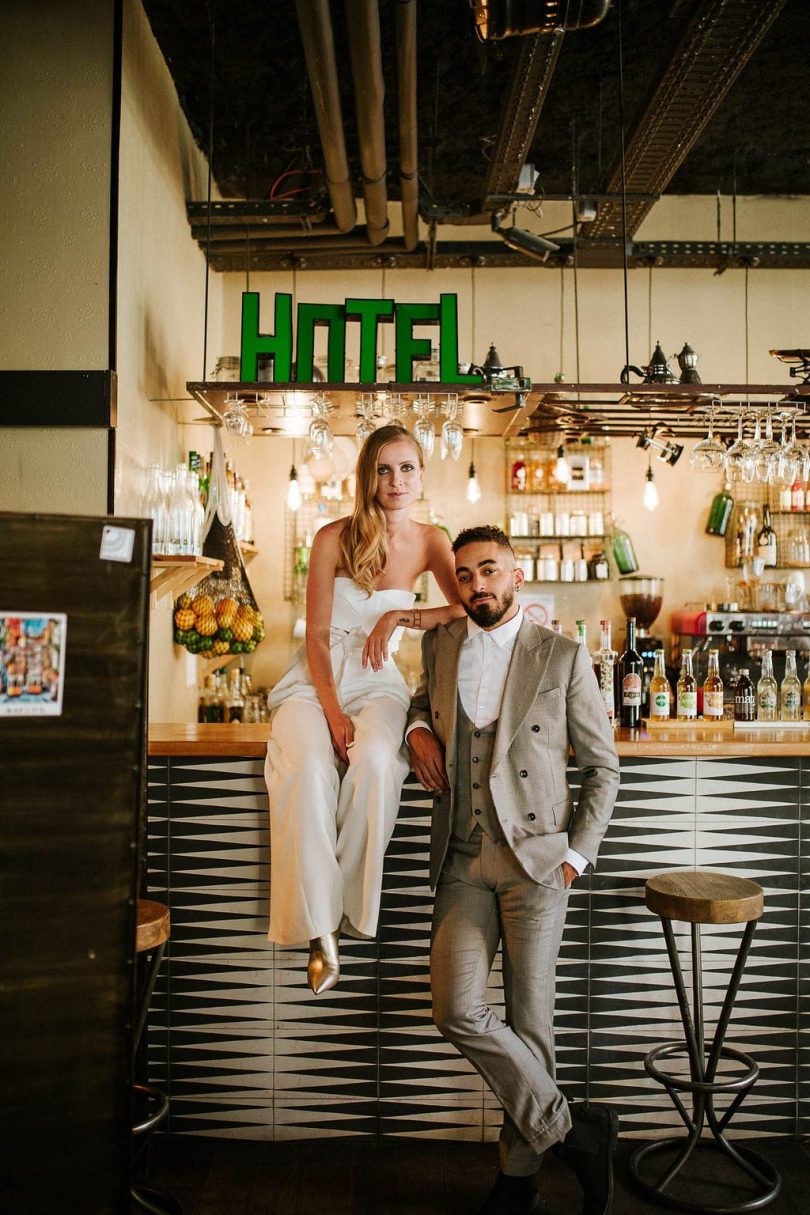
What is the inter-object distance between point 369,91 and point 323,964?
11.0 ft

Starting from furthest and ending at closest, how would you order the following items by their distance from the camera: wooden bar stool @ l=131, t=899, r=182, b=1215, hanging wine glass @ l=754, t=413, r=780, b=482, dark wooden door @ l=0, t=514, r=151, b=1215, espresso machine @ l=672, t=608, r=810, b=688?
1. espresso machine @ l=672, t=608, r=810, b=688
2. hanging wine glass @ l=754, t=413, r=780, b=482
3. wooden bar stool @ l=131, t=899, r=182, b=1215
4. dark wooden door @ l=0, t=514, r=151, b=1215

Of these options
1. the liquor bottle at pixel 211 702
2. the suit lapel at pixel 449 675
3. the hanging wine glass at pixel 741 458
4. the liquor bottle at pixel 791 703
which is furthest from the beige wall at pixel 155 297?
the liquor bottle at pixel 791 703

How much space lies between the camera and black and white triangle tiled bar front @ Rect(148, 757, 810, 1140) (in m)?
3.32

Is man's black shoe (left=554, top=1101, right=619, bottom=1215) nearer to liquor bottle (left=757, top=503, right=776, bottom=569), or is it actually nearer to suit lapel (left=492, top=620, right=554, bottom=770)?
suit lapel (left=492, top=620, right=554, bottom=770)

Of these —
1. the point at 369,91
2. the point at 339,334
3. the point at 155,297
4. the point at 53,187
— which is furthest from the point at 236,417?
the point at 369,91

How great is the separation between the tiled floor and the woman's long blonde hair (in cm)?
189

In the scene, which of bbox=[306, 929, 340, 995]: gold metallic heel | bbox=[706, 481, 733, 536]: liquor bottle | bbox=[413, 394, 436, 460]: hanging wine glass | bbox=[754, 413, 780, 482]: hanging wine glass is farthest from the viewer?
bbox=[706, 481, 733, 536]: liquor bottle

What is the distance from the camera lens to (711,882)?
10.1ft

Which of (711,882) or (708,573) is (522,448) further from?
(711,882)

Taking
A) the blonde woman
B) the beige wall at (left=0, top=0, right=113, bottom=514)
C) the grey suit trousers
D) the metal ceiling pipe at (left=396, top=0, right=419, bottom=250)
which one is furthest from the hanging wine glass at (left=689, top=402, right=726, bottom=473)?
the beige wall at (left=0, top=0, right=113, bottom=514)

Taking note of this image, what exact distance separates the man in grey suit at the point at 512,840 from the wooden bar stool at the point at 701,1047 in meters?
0.35

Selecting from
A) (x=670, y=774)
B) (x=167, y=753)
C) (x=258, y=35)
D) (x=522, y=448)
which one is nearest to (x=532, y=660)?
(x=670, y=774)

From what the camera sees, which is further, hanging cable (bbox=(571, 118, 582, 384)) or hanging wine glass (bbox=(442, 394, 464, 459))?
hanging cable (bbox=(571, 118, 582, 384))

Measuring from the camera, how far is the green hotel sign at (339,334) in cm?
445
